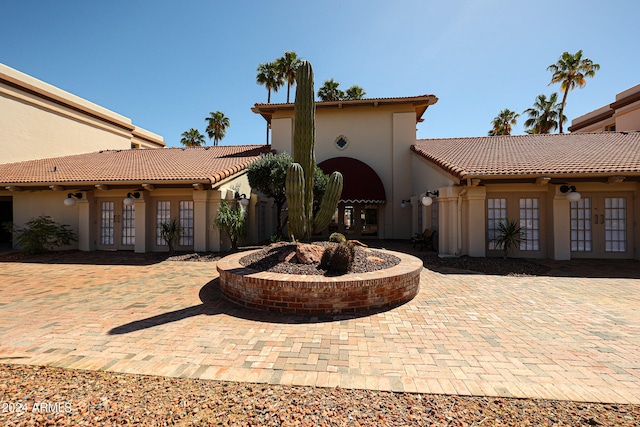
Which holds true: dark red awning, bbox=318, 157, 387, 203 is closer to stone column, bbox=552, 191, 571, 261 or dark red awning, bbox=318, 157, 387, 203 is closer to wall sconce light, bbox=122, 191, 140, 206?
stone column, bbox=552, 191, 571, 261

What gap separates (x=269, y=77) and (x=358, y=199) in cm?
2172

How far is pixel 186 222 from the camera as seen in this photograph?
1556 centimetres

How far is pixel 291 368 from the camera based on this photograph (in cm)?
434

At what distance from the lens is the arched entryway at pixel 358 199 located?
21031mm


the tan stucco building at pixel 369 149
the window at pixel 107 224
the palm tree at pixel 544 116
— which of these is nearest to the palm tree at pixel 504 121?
the palm tree at pixel 544 116

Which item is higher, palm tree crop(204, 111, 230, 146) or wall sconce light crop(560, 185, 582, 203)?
palm tree crop(204, 111, 230, 146)

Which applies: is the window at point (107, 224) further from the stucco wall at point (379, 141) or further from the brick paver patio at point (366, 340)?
the stucco wall at point (379, 141)

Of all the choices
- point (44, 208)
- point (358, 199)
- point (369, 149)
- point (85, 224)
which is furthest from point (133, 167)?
point (369, 149)

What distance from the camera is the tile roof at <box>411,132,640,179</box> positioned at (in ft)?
41.7

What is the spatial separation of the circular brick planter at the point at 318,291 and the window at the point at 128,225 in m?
12.2

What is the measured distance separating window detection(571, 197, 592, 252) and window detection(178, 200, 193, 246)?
20563mm

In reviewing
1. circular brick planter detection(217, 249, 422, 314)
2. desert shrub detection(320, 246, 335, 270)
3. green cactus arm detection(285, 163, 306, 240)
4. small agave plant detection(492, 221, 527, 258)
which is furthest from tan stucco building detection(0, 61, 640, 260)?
desert shrub detection(320, 246, 335, 270)

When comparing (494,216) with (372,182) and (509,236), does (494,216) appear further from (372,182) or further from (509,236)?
(372,182)

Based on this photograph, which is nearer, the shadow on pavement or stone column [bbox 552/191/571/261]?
the shadow on pavement
